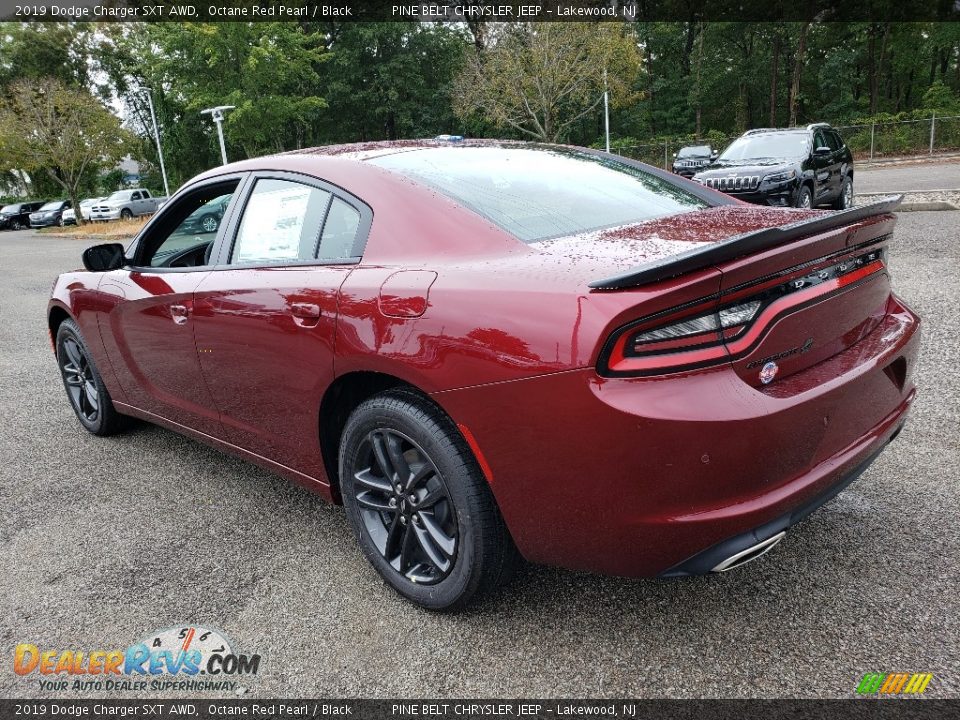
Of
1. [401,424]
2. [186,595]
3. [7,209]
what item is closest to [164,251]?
[186,595]

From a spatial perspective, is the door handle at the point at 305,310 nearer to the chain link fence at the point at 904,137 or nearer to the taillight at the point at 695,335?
the taillight at the point at 695,335

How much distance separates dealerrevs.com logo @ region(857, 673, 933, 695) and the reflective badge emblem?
0.87 m

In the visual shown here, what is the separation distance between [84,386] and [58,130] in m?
32.2

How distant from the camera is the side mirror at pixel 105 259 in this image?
3669 mm

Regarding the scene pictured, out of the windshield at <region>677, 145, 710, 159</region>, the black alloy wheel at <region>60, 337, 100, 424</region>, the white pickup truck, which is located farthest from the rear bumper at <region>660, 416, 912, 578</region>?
the white pickup truck

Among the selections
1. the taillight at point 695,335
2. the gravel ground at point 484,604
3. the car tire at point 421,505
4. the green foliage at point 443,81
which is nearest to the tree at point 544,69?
the green foliage at point 443,81

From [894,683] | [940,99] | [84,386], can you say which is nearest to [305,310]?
[894,683]

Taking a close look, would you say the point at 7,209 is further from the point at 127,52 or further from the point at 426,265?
the point at 426,265

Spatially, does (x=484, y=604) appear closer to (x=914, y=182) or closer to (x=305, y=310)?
(x=305, y=310)

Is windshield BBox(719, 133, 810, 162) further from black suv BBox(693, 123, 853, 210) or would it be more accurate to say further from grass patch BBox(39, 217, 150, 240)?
grass patch BBox(39, 217, 150, 240)

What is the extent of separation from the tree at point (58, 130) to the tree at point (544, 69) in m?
15.8

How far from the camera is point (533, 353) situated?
1864mm

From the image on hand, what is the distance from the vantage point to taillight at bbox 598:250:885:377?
1.76m

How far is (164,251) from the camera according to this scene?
3.64 m
